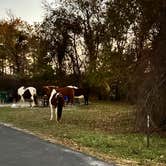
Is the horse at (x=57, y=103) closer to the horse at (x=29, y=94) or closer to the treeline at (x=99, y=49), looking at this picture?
the treeline at (x=99, y=49)

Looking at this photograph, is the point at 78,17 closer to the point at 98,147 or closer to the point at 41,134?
the point at 41,134

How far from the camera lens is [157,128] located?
2458cm

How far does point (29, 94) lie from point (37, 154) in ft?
118

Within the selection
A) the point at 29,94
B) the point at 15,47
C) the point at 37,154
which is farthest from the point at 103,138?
the point at 15,47

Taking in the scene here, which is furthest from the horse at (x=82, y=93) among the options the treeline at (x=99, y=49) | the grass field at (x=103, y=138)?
the grass field at (x=103, y=138)

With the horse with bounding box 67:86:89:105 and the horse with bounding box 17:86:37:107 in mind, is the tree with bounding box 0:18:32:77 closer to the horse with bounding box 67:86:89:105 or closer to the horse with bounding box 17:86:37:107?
the horse with bounding box 17:86:37:107

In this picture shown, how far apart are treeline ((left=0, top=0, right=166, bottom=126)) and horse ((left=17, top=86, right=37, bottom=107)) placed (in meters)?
7.15

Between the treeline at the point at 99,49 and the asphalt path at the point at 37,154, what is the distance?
14.8 feet

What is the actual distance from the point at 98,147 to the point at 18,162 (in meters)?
4.67

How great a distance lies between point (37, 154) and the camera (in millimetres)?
17000

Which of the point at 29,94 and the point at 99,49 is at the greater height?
the point at 99,49

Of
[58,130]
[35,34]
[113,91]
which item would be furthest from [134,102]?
[35,34]

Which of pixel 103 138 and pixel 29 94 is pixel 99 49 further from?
pixel 103 138

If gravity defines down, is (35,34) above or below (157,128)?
above
